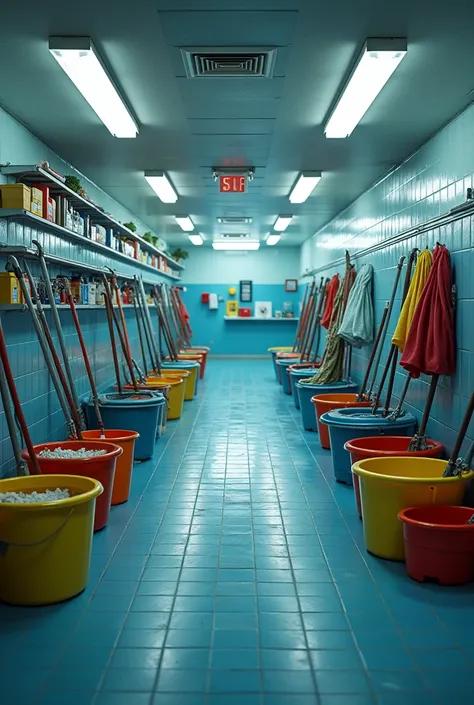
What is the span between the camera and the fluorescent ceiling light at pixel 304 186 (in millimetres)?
6984

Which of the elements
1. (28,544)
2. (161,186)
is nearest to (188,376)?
(161,186)

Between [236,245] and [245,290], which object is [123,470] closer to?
[236,245]

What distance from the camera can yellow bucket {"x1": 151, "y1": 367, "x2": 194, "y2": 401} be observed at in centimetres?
913

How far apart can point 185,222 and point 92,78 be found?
23.7 ft

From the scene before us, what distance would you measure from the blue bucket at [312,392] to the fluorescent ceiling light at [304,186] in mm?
2293

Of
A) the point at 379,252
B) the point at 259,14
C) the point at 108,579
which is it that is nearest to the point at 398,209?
the point at 379,252

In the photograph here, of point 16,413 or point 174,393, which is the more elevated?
point 16,413

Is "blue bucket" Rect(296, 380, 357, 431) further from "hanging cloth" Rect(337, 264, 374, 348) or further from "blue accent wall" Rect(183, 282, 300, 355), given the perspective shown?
"blue accent wall" Rect(183, 282, 300, 355)

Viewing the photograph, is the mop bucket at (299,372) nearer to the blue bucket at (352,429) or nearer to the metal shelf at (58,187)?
the metal shelf at (58,187)

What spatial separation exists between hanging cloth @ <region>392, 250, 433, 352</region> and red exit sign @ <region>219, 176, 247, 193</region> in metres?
2.70

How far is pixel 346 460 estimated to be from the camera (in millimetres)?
5141

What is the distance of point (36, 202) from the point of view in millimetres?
4336

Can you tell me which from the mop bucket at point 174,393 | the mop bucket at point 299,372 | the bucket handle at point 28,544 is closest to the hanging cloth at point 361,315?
the mop bucket at point 299,372

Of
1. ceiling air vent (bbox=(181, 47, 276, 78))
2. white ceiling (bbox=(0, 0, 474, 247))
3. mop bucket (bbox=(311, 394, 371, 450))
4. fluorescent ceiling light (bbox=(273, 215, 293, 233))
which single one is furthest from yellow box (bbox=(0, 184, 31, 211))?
fluorescent ceiling light (bbox=(273, 215, 293, 233))
